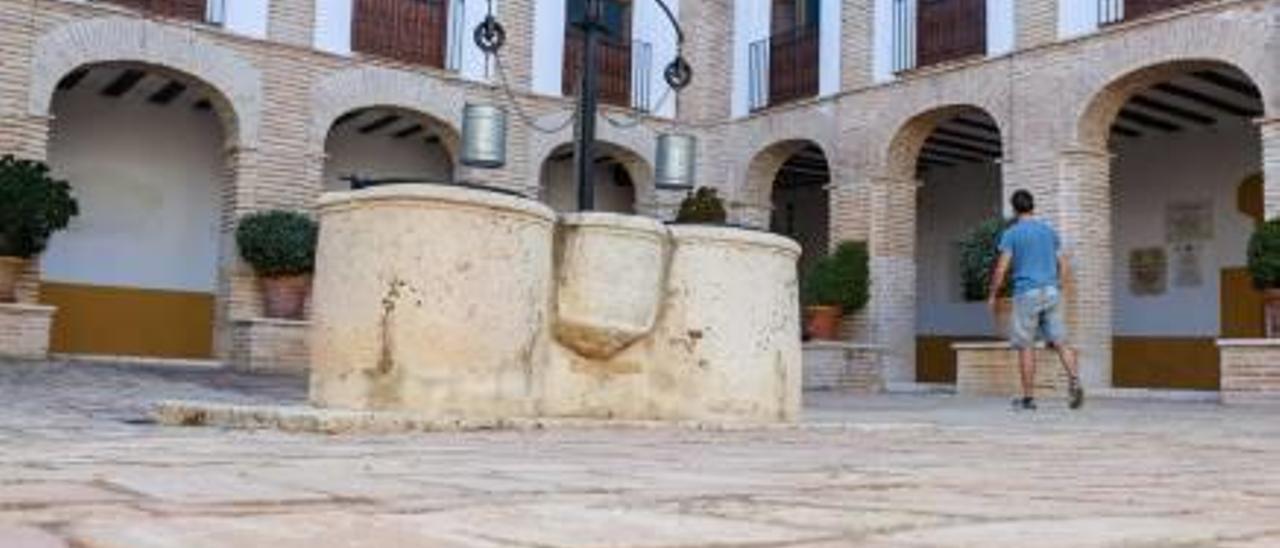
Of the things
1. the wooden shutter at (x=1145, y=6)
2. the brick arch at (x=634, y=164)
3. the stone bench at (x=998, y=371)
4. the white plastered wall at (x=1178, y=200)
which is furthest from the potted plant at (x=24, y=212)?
the white plastered wall at (x=1178, y=200)

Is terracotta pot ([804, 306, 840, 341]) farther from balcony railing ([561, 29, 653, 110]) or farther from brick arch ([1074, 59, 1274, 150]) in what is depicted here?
balcony railing ([561, 29, 653, 110])

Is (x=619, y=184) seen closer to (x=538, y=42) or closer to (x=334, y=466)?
(x=538, y=42)

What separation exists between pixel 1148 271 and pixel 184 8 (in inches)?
488

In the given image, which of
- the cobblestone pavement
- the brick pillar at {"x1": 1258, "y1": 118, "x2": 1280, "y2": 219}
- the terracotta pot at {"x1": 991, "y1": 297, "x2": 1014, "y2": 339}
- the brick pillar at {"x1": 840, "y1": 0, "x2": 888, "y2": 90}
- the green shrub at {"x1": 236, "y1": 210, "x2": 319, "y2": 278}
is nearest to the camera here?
the cobblestone pavement

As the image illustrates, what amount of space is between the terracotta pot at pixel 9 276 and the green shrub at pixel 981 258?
982 centimetres

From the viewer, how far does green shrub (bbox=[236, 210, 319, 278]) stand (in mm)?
16156

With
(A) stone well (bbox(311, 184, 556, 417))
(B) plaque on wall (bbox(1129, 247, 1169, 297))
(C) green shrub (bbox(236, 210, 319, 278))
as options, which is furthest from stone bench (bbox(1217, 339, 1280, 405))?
(C) green shrub (bbox(236, 210, 319, 278))

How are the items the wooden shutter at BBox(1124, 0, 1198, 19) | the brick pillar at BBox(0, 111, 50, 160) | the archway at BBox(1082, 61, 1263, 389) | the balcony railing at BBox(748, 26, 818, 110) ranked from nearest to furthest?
the wooden shutter at BBox(1124, 0, 1198, 19) → the brick pillar at BBox(0, 111, 50, 160) → the archway at BBox(1082, 61, 1263, 389) → the balcony railing at BBox(748, 26, 818, 110)

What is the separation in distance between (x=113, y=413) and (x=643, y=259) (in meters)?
2.81

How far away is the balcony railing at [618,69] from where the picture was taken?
63.7 feet

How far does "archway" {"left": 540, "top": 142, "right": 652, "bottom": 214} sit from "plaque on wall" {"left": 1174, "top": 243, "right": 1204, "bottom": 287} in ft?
22.8

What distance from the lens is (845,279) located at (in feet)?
57.9

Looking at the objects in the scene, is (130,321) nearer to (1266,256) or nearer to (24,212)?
(24,212)

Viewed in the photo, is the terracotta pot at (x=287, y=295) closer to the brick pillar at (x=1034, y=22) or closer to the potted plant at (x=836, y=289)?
the potted plant at (x=836, y=289)
